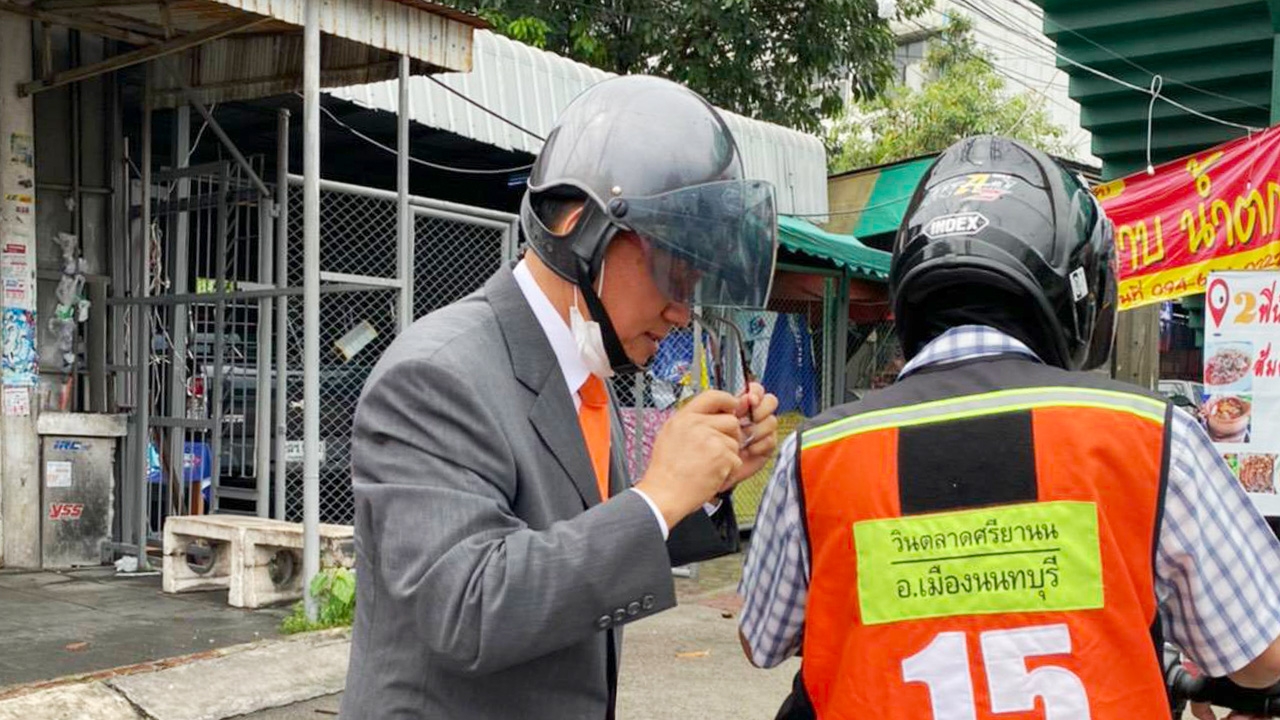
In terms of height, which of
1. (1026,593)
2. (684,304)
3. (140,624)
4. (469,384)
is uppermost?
(684,304)

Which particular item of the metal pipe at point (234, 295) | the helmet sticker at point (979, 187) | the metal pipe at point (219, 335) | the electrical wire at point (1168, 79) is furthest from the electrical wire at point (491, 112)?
the helmet sticker at point (979, 187)

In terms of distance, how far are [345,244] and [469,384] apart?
828 cm

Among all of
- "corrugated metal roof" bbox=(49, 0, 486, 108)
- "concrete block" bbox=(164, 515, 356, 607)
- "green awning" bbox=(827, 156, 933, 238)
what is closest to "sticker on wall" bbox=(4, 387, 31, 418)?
"concrete block" bbox=(164, 515, 356, 607)

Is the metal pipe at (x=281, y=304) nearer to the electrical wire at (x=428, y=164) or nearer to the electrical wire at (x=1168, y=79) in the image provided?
the electrical wire at (x=428, y=164)

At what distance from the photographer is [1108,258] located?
77.4 inches

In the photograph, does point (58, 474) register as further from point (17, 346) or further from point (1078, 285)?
point (1078, 285)

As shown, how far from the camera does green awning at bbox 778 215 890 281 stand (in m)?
9.23

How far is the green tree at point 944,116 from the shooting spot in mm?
24031

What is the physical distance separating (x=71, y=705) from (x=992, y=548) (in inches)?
168

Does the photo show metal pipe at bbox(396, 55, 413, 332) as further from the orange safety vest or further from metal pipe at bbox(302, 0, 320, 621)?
the orange safety vest

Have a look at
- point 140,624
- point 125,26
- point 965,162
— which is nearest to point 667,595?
point 965,162

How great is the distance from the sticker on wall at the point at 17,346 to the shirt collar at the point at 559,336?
6.60 m

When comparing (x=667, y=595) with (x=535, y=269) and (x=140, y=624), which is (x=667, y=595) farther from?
(x=140, y=624)

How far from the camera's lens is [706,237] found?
1728 millimetres
